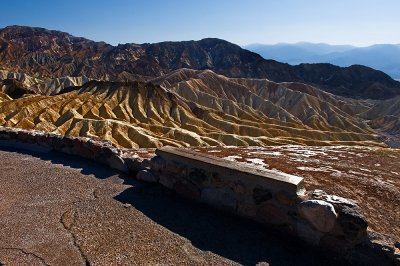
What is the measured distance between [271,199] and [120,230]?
386 centimetres

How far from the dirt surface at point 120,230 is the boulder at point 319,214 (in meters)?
0.65

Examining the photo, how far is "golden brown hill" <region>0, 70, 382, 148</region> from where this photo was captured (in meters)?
90.8

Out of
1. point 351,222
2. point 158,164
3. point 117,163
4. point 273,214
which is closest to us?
point 351,222

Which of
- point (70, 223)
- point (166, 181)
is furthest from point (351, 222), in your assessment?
point (70, 223)

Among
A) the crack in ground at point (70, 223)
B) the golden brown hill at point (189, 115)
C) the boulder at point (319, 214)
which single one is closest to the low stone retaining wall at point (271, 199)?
the boulder at point (319, 214)

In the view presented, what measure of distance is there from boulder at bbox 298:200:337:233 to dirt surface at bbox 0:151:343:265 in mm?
648

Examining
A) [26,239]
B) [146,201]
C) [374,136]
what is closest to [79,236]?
[26,239]

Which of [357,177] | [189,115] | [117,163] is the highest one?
[117,163]

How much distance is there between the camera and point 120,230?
28.5 feet

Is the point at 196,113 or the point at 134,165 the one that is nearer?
the point at 134,165

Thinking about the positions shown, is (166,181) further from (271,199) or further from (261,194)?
(271,199)

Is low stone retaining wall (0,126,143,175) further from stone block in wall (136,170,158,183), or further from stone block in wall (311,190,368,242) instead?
stone block in wall (311,190,368,242)

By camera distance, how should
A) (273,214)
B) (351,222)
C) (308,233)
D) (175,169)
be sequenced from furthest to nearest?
(175,169) → (273,214) → (308,233) → (351,222)

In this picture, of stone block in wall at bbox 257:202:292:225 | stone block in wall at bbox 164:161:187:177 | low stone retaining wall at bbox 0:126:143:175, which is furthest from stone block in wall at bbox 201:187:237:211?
low stone retaining wall at bbox 0:126:143:175
